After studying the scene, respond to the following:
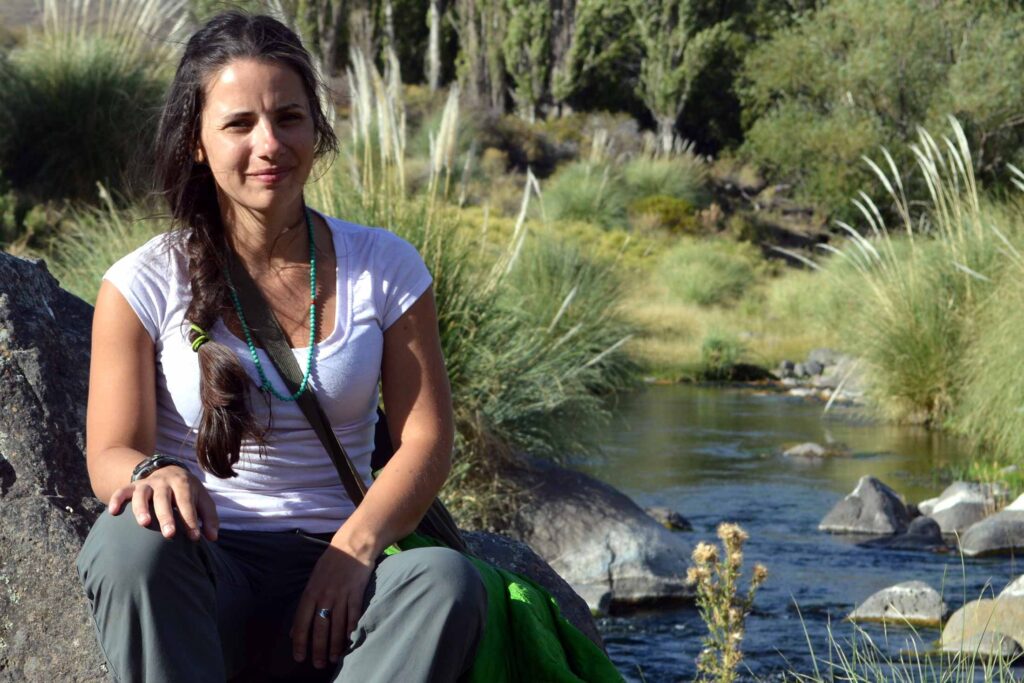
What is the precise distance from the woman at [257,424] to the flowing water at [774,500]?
3.57 ft

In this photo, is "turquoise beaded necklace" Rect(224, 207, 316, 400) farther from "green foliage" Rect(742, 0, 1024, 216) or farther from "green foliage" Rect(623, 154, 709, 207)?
"green foliage" Rect(623, 154, 709, 207)

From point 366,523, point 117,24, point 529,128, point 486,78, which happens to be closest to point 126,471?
point 366,523

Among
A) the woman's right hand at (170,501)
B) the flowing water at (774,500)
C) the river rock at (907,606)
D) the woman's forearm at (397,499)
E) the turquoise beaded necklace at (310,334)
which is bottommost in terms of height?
the flowing water at (774,500)

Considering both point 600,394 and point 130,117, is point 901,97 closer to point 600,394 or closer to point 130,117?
point 600,394

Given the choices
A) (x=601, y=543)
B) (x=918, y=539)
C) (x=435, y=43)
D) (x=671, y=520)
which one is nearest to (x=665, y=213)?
(x=435, y=43)

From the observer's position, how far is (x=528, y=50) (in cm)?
3109

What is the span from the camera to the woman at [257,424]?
1799mm

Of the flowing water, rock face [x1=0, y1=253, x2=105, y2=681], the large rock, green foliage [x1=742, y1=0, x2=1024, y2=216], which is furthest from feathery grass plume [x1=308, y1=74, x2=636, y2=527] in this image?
green foliage [x1=742, y1=0, x2=1024, y2=216]

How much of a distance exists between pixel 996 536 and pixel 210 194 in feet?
15.1

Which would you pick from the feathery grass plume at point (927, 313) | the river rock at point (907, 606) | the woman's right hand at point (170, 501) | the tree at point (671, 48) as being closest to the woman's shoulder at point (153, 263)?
the woman's right hand at point (170, 501)

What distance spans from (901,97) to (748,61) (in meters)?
6.77

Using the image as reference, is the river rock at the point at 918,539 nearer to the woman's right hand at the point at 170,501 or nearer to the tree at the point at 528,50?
the woman's right hand at the point at 170,501

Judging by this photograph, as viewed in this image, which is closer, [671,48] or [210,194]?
[210,194]

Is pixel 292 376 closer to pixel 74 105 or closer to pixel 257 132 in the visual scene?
pixel 257 132
